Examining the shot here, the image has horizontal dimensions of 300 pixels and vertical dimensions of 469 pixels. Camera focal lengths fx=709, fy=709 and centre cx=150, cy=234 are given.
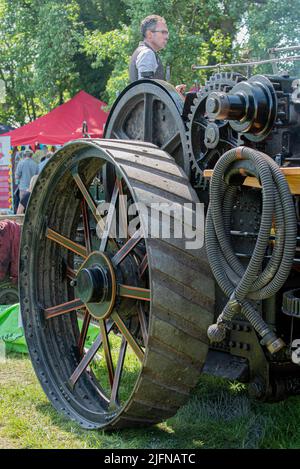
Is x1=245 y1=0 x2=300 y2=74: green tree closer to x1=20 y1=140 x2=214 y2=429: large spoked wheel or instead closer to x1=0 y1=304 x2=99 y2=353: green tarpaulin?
x1=0 y1=304 x2=99 y2=353: green tarpaulin

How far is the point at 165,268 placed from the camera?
127 inches

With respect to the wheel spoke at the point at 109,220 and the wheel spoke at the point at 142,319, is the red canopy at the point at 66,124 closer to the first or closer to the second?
the wheel spoke at the point at 109,220

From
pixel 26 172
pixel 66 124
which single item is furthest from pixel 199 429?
pixel 66 124

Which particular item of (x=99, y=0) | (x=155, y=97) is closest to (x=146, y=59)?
(x=155, y=97)

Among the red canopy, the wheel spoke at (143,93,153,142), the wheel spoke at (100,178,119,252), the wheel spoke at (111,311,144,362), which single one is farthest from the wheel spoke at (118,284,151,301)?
the red canopy

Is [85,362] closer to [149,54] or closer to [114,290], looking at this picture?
[114,290]

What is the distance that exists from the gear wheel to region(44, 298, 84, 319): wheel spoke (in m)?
1.05

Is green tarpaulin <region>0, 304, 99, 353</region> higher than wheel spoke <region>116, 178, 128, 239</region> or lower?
lower

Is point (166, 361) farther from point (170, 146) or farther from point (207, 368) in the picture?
point (170, 146)

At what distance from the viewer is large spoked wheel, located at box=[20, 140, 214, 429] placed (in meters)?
3.27

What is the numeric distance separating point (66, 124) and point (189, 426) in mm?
12914

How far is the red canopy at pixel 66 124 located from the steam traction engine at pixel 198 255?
37.3 feet

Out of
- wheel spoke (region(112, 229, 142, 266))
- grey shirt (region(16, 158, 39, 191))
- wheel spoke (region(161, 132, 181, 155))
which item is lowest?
grey shirt (region(16, 158, 39, 191))

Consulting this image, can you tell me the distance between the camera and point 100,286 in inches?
146
